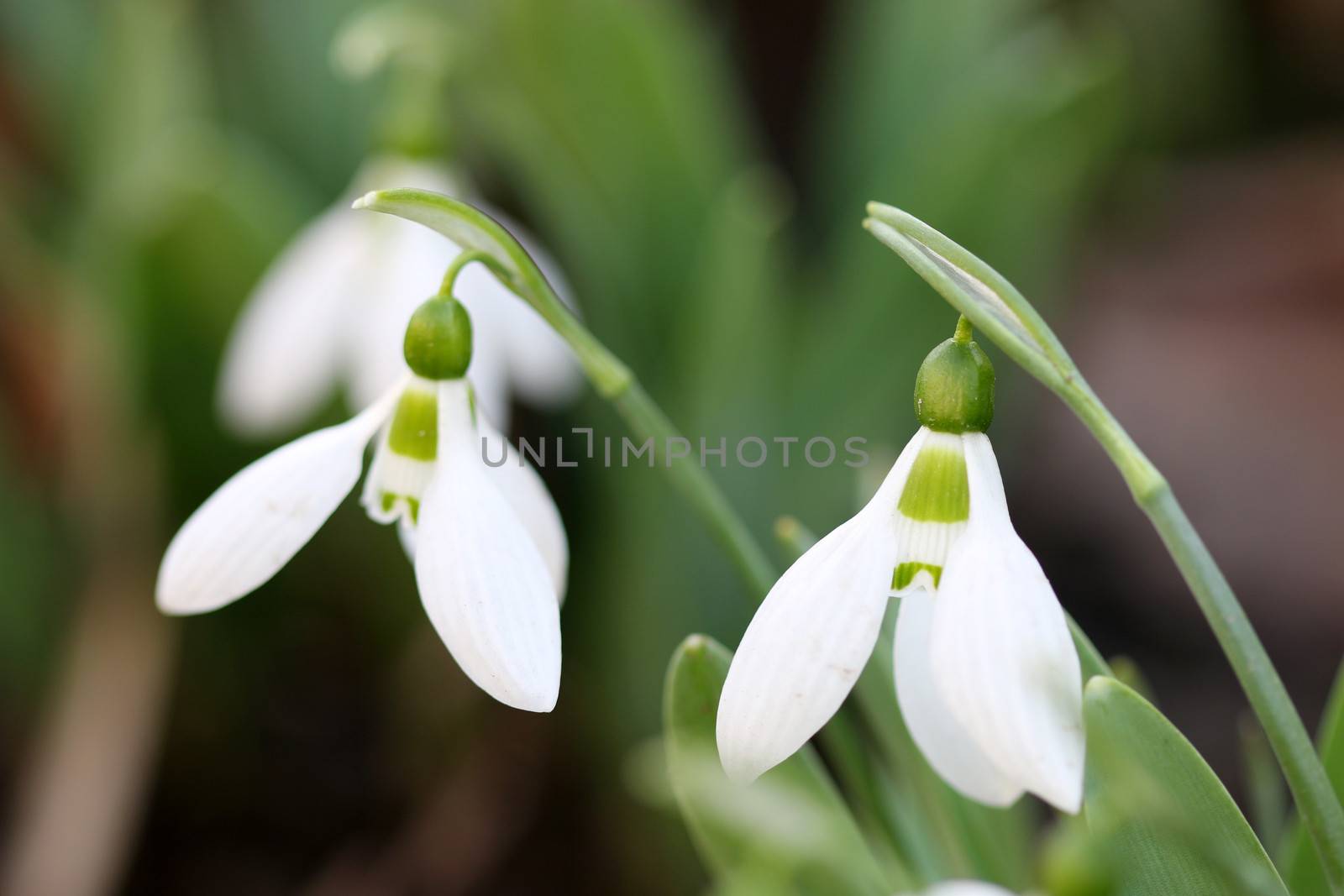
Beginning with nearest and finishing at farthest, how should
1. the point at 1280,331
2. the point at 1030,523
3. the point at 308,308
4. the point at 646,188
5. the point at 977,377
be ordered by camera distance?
the point at 977,377, the point at 308,308, the point at 646,188, the point at 1030,523, the point at 1280,331

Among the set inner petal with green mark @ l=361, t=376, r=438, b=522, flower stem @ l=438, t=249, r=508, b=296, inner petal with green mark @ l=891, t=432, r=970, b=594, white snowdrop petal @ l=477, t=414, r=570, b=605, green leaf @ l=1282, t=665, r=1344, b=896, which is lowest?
green leaf @ l=1282, t=665, r=1344, b=896

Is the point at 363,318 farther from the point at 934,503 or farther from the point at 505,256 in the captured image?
the point at 934,503

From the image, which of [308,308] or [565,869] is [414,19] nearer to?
[308,308]

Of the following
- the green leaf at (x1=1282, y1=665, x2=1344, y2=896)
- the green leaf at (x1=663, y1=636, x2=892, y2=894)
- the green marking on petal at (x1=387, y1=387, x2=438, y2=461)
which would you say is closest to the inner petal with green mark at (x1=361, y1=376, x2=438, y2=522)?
the green marking on petal at (x1=387, y1=387, x2=438, y2=461)

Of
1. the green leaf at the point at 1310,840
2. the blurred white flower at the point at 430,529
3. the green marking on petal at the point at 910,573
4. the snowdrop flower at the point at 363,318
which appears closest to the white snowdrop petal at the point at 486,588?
the blurred white flower at the point at 430,529

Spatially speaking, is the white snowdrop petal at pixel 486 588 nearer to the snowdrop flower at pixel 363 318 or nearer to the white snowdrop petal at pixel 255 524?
the white snowdrop petal at pixel 255 524

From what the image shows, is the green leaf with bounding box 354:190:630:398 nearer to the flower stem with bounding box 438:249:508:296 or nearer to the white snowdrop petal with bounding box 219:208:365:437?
the flower stem with bounding box 438:249:508:296

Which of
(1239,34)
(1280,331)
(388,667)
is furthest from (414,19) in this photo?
(1239,34)

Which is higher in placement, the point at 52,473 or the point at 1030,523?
the point at 52,473
